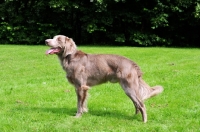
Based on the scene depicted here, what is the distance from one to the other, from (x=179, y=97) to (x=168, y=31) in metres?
16.0

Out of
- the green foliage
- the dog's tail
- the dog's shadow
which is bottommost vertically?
the dog's shadow

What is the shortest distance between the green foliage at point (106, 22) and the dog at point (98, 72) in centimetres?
1489

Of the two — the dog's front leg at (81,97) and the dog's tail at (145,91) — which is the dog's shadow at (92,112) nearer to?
the dog's front leg at (81,97)

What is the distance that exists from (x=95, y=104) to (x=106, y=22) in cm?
1559

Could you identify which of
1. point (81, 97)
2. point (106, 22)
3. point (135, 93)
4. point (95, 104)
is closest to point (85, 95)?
point (81, 97)

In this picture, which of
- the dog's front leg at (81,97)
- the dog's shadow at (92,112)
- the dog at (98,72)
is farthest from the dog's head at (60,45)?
the dog's shadow at (92,112)

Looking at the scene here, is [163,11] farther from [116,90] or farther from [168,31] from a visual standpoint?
[116,90]

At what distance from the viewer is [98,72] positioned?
6.52m

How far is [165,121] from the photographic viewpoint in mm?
6227

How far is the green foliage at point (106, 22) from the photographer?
2200cm

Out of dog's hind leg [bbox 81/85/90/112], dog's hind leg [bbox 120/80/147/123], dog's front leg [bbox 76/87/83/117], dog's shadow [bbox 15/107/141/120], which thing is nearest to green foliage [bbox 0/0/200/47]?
dog's shadow [bbox 15/107/141/120]

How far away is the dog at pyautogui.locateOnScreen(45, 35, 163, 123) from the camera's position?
20.5 ft

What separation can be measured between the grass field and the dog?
1.32 ft

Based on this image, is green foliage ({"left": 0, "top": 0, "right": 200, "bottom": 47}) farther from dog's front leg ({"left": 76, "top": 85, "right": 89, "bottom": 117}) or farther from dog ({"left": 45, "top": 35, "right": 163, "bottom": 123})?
dog's front leg ({"left": 76, "top": 85, "right": 89, "bottom": 117})
